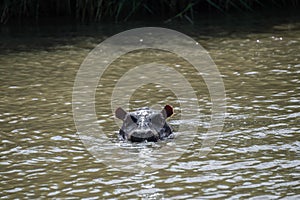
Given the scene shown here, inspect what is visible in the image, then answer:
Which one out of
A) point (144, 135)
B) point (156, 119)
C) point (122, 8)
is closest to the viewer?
point (144, 135)

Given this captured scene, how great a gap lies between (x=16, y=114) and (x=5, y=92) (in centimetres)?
92

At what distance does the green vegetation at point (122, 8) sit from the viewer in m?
11.6

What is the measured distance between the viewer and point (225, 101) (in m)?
7.24

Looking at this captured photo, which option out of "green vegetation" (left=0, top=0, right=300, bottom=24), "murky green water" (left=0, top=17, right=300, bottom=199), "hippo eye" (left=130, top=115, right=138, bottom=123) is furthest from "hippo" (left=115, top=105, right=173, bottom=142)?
"green vegetation" (left=0, top=0, right=300, bottom=24)

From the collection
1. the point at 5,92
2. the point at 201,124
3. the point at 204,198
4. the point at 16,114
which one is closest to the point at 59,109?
the point at 16,114

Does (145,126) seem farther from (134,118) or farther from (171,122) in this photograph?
(171,122)

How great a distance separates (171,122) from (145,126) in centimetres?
61

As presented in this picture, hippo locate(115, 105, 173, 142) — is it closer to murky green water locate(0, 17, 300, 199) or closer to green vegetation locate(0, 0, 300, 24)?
murky green water locate(0, 17, 300, 199)

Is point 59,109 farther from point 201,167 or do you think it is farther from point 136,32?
point 136,32

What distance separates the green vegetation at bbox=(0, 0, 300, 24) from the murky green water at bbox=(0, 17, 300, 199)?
141cm

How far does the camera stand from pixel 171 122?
22.1 feet

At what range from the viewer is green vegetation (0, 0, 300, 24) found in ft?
38.2

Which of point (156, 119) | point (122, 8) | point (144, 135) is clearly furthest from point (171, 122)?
point (122, 8)

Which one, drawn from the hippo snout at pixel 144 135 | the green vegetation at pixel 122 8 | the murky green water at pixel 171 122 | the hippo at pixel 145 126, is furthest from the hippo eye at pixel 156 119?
the green vegetation at pixel 122 8
